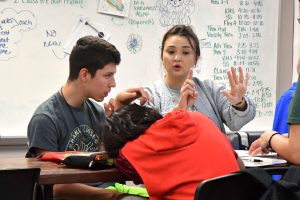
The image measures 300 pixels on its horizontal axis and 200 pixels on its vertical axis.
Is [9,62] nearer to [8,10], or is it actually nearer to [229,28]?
[8,10]

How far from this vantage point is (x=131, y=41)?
143 inches

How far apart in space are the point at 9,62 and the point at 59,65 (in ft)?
1.09

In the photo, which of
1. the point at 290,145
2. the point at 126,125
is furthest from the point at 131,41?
the point at 290,145

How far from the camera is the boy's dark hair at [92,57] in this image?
2.53m

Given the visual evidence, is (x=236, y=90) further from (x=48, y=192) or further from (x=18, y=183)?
(x=18, y=183)

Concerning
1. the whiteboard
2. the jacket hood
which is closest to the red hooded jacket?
the jacket hood

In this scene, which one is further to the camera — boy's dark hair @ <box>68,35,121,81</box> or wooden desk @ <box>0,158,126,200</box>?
boy's dark hair @ <box>68,35,121,81</box>

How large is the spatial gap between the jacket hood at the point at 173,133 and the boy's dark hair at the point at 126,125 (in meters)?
0.07

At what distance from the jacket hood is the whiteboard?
6.00 ft

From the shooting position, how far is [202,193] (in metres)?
1.28

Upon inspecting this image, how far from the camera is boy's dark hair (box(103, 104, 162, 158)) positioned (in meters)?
1.67

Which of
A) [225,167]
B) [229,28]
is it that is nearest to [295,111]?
[225,167]

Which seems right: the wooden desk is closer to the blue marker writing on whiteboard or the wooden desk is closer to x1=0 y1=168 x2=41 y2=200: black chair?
x1=0 y1=168 x2=41 y2=200: black chair

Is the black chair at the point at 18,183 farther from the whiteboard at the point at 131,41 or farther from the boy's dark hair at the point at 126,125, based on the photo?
the whiteboard at the point at 131,41
